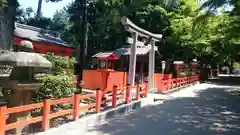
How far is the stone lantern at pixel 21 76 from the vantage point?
643 cm

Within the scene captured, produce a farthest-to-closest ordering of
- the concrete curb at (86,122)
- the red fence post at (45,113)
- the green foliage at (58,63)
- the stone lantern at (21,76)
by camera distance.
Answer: the green foliage at (58,63), the concrete curb at (86,122), the red fence post at (45,113), the stone lantern at (21,76)

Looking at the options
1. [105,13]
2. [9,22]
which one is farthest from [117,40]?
[9,22]

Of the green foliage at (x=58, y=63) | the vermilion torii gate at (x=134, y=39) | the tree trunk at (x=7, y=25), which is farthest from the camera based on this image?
the vermilion torii gate at (x=134, y=39)

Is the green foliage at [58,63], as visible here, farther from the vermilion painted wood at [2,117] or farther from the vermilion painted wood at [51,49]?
the vermilion painted wood at [51,49]

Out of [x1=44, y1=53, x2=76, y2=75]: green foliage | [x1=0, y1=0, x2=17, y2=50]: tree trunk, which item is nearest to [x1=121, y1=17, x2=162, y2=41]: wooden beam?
[x1=44, y1=53, x2=76, y2=75]: green foliage

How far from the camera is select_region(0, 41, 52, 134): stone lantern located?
643 centimetres

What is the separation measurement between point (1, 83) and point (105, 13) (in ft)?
75.2

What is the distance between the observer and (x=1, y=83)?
667cm

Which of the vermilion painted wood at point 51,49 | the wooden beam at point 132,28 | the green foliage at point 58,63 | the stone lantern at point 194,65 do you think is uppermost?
the wooden beam at point 132,28

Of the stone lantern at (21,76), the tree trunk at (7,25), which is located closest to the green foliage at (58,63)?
the tree trunk at (7,25)

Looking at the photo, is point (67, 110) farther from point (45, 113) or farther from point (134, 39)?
point (134, 39)

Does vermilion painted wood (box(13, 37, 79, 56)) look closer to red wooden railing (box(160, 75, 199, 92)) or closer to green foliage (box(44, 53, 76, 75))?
red wooden railing (box(160, 75, 199, 92))

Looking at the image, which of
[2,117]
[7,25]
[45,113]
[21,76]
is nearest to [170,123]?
[45,113]

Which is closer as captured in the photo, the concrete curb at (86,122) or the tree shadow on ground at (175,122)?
the concrete curb at (86,122)
